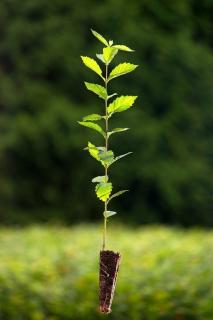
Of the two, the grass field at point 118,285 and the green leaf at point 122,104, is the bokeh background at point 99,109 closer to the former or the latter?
the grass field at point 118,285

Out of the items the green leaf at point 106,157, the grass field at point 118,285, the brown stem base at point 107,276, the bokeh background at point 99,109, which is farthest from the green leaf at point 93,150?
the bokeh background at point 99,109

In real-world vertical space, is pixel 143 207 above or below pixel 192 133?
below

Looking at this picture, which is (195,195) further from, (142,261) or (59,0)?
(142,261)

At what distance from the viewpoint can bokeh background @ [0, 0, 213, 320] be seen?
13367mm

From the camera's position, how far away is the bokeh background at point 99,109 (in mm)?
13367

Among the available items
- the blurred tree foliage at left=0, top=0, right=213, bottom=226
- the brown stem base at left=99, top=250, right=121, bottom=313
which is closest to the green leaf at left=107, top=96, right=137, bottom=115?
the brown stem base at left=99, top=250, right=121, bottom=313

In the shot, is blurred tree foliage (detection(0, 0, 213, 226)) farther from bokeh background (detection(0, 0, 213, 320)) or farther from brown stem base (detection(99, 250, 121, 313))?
brown stem base (detection(99, 250, 121, 313))

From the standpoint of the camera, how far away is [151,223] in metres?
13.9

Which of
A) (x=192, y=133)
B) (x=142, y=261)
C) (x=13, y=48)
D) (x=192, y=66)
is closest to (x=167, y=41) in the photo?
(x=192, y=66)

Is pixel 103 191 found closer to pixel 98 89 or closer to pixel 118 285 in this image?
pixel 98 89

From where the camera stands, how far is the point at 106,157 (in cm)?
164

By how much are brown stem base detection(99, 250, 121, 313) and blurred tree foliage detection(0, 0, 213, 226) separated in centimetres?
1177

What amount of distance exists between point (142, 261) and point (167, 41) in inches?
297

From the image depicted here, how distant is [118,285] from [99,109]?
8212 millimetres
